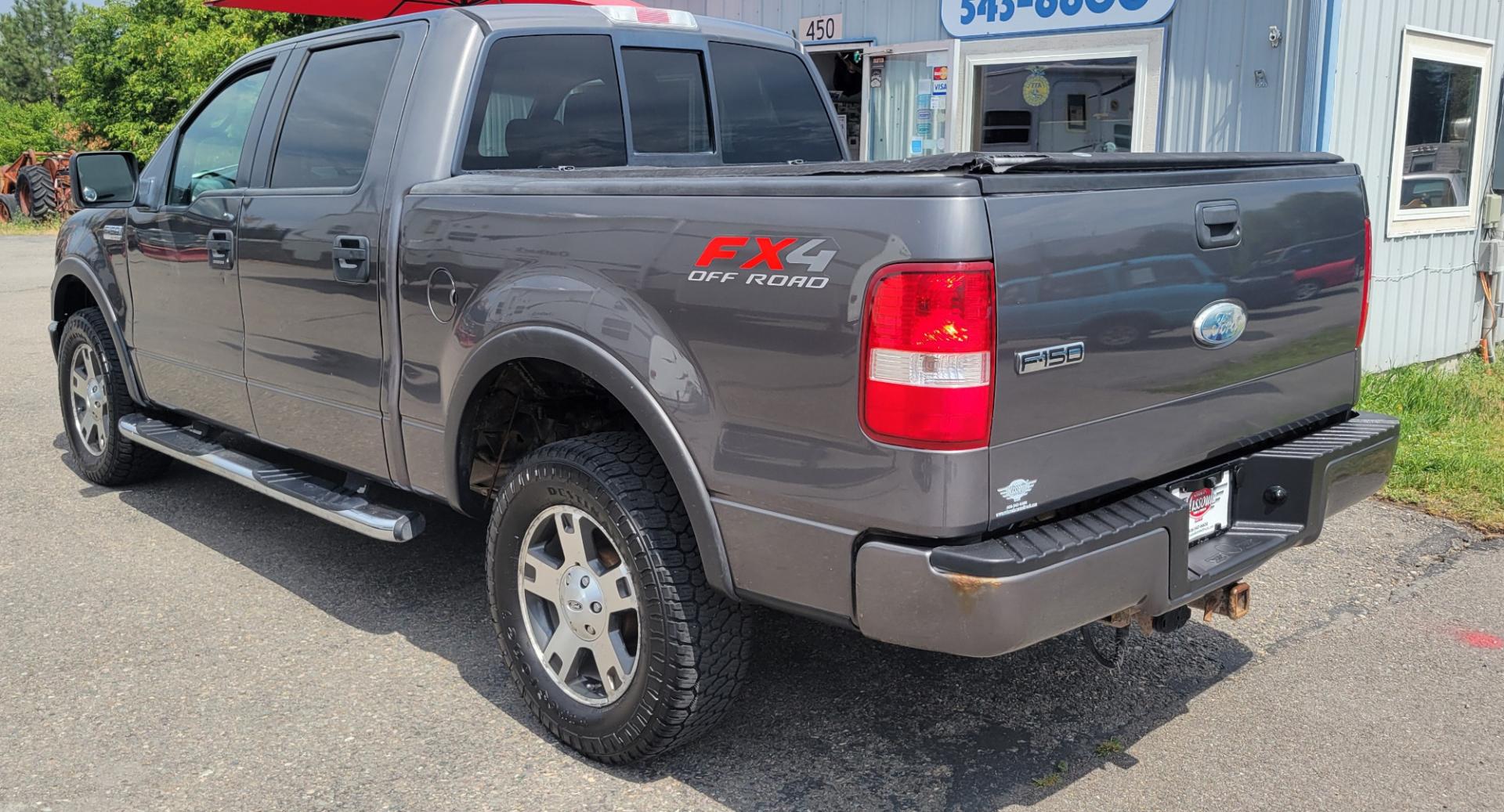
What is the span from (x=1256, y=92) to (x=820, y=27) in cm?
368

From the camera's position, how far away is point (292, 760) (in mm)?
3295

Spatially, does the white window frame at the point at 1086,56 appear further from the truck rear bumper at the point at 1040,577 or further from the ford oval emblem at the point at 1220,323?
the truck rear bumper at the point at 1040,577

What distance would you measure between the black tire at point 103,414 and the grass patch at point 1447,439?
18.7 ft

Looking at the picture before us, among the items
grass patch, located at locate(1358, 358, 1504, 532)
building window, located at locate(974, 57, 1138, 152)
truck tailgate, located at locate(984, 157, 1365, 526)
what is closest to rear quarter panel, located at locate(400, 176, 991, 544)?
truck tailgate, located at locate(984, 157, 1365, 526)

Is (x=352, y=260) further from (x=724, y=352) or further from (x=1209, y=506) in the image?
(x=1209, y=506)

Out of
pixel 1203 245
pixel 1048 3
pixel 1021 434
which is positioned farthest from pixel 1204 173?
pixel 1048 3

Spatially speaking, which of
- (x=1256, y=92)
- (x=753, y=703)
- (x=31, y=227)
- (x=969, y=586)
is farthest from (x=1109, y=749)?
(x=31, y=227)

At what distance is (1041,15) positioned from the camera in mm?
8633

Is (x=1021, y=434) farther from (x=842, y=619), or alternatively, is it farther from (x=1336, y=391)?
(x=1336, y=391)

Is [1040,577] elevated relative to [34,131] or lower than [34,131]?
lower

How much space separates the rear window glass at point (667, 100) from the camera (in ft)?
14.1

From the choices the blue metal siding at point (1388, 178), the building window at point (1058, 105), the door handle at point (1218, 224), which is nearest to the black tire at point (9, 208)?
the building window at point (1058, 105)

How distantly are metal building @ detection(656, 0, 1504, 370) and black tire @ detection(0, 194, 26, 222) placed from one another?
74.4ft

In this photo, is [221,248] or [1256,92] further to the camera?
[1256,92]
